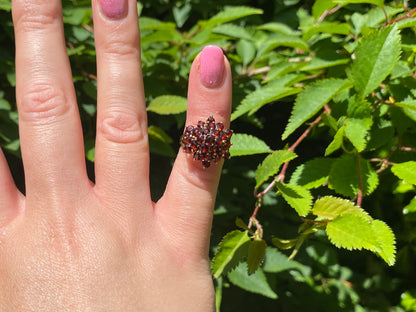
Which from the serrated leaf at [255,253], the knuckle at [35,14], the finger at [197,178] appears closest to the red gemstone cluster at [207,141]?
the finger at [197,178]

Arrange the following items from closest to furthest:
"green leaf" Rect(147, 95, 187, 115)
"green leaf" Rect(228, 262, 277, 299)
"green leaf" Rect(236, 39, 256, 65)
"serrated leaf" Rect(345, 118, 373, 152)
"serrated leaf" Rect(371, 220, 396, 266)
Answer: "serrated leaf" Rect(371, 220, 396, 266) → "serrated leaf" Rect(345, 118, 373, 152) → "green leaf" Rect(147, 95, 187, 115) → "green leaf" Rect(228, 262, 277, 299) → "green leaf" Rect(236, 39, 256, 65)

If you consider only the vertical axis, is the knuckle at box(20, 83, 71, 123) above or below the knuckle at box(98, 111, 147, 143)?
above

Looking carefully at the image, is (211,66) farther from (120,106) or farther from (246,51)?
(246,51)

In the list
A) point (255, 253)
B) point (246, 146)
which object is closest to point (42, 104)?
point (246, 146)

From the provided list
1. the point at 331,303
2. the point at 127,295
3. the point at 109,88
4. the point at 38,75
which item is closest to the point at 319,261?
the point at 331,303

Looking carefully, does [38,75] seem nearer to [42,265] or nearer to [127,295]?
[42,265]

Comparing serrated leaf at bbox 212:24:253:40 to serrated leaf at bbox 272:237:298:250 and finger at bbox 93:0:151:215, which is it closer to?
finger at bbox 93:0:151:215

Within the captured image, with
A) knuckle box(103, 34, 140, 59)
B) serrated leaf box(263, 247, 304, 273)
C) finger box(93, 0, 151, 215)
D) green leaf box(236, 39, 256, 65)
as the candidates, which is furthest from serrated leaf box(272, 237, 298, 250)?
green leaf box(236, 39, 256, 65)
